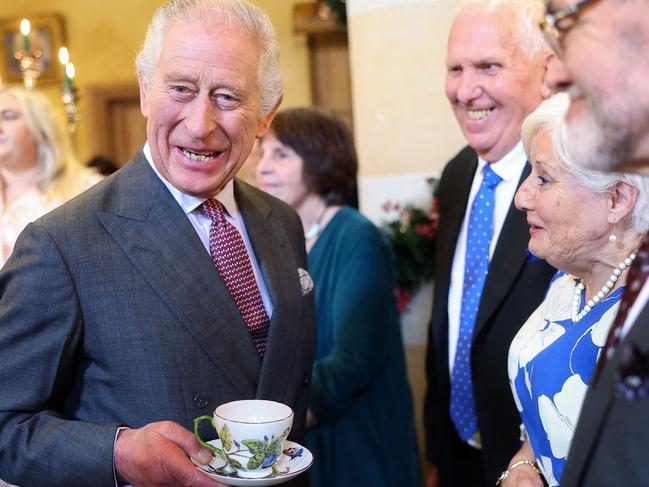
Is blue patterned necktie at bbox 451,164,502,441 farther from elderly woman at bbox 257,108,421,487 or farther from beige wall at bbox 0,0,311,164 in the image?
beige wall at bbox 0,0,311,164

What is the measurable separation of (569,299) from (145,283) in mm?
909

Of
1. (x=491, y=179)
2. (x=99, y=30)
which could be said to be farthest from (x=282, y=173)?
(x=99, y=30)

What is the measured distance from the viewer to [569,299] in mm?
1723

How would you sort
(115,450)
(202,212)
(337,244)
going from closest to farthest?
(115,450)
(202,212)
(337,244)

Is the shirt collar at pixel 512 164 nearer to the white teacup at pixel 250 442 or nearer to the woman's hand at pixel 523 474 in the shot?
the woman's hand at pixel 523 474

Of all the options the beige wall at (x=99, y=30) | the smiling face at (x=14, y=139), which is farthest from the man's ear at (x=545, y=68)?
the beige wall at (x=99, y=30)

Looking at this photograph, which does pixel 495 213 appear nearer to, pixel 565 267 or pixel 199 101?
pixel 565 267

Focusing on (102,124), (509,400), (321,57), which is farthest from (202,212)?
(102,124)

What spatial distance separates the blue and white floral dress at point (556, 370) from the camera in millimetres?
1553

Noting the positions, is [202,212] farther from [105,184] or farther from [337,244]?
[337,244]

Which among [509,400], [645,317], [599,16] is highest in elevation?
[599,16]

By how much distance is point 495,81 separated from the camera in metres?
2.45

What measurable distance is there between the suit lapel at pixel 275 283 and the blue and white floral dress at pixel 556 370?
52cm

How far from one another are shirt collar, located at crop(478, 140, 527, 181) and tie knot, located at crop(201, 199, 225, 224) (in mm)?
985
